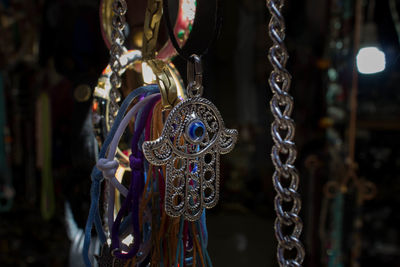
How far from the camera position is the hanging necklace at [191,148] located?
0.35m

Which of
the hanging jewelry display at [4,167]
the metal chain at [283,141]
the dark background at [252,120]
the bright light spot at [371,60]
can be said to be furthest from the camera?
the hanging jewelry display at [4,167]

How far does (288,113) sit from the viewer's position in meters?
0.34

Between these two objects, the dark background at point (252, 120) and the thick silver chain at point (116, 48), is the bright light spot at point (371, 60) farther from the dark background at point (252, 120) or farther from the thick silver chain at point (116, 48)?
the thick silver chain at point (116, 48)

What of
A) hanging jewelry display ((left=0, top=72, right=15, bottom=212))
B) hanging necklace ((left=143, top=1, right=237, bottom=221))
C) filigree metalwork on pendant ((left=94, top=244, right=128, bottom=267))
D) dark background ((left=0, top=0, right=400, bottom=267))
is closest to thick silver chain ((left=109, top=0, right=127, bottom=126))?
hanging necklace ((left=143, top=1, right=237, bottom=221))

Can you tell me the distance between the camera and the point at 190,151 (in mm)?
371

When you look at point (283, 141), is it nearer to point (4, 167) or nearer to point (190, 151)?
point (190, 151)

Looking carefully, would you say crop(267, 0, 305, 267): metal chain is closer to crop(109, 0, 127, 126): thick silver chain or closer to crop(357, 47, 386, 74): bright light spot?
crop(109, 0, 127, 126): thick silver chain

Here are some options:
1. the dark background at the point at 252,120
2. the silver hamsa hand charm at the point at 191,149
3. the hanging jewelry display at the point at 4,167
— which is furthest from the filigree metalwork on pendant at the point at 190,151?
the hanging jewelry display at the point at 4,167

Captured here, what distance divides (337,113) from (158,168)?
821 mm

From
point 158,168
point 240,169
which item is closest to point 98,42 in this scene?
point 158,168

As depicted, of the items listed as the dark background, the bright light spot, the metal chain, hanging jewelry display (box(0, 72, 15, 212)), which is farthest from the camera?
hanging jewelry display (box(0, 72, 15, 212))

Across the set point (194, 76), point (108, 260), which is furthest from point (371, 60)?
point (108, 260)

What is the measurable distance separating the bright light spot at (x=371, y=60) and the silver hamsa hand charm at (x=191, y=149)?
0.38 meters

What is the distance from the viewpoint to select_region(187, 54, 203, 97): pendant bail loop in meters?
0.39
